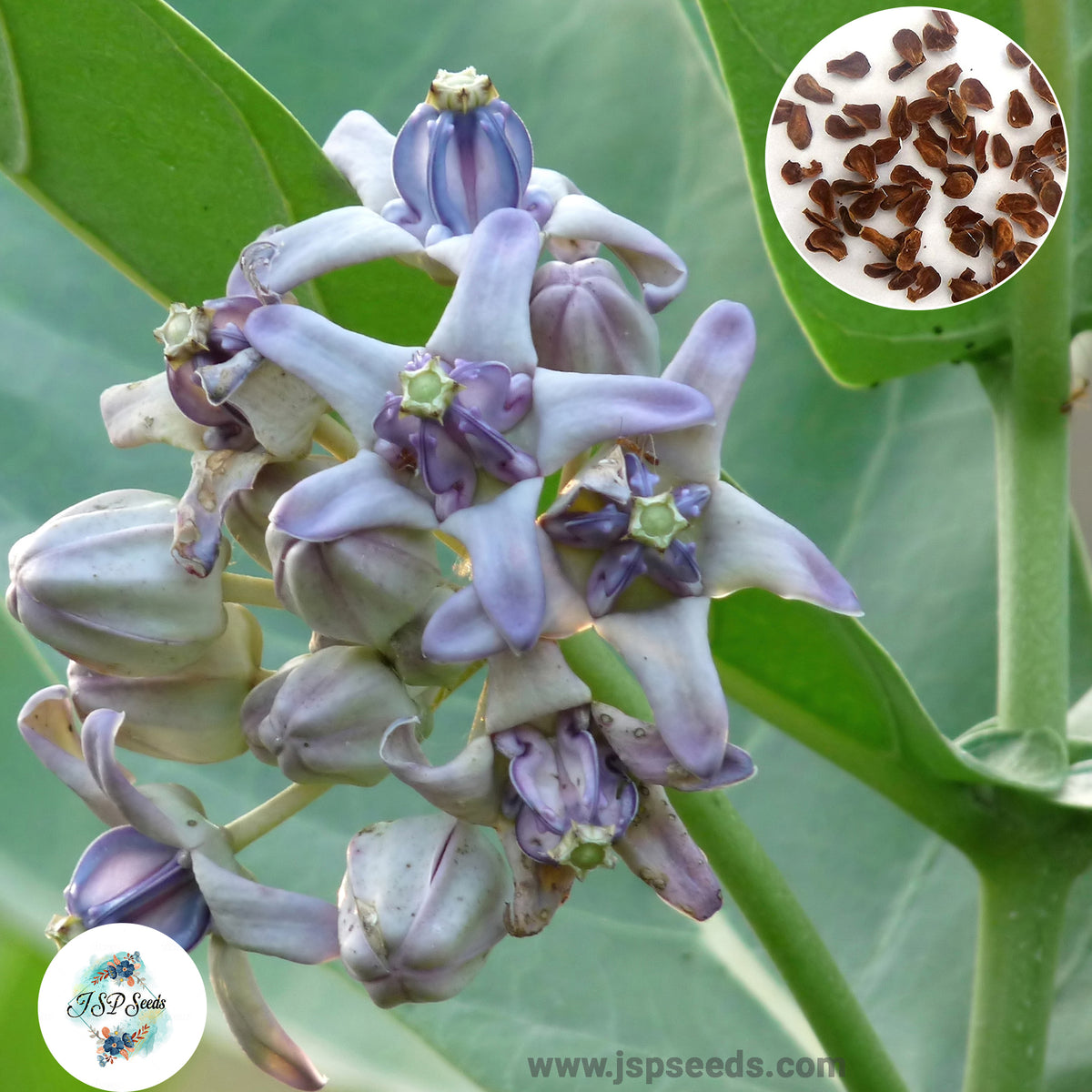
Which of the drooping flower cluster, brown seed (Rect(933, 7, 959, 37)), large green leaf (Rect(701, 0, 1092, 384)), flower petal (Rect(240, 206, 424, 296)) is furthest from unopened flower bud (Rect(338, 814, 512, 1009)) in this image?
brown seed (Rect(933, 7, 959, 37))

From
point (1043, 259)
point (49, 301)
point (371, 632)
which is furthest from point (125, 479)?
point (1043, 259)

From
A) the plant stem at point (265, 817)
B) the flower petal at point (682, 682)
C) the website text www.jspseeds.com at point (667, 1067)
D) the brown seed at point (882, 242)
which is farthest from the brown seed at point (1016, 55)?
the website text www.jspseeds.com at point (667, 1067)

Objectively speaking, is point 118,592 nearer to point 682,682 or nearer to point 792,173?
point 682,682

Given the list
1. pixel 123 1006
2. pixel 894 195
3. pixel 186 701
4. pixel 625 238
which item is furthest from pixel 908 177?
pixel 123 1006

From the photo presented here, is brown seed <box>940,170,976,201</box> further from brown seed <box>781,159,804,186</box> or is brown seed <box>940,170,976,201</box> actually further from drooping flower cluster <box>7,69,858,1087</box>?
drooping flower cluster <box>7,69,858,1087</box>

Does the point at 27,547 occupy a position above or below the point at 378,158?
below

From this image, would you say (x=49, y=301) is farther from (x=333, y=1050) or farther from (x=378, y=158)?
(x=333, y=1050)

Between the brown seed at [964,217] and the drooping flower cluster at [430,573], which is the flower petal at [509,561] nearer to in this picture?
the drooping flower cluster at [430,573]
